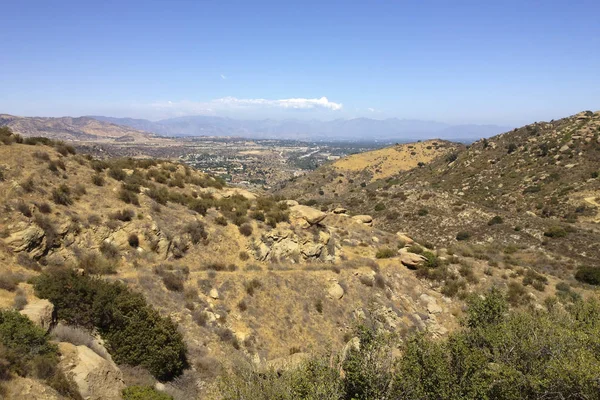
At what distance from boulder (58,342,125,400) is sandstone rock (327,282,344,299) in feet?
44.2

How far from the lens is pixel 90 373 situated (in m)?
9.30

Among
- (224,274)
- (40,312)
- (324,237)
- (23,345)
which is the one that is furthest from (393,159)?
(23,345)

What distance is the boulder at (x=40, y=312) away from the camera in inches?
418

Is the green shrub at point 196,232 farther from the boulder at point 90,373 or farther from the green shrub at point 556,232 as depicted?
the green shrub at point 556,232

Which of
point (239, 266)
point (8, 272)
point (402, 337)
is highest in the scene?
point (8, 272)


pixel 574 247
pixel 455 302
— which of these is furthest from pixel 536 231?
pixel 455 302

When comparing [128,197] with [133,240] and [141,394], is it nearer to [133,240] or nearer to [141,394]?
[133,240]

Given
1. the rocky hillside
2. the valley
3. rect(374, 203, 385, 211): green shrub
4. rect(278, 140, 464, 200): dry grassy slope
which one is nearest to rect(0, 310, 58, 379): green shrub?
the valley

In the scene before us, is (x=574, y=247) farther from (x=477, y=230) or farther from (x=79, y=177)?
(x=79, y=177)

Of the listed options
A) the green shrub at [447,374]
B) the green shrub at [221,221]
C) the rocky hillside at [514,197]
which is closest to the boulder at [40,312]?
the green shrub at [447,374]

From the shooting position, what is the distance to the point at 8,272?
1396cm

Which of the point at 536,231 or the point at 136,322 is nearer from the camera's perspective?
the point at 136,322

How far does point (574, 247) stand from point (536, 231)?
4437 millimetres

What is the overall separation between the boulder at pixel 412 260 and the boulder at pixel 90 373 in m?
21.3
